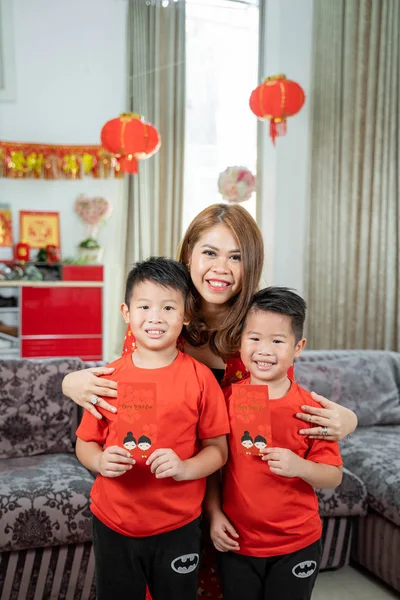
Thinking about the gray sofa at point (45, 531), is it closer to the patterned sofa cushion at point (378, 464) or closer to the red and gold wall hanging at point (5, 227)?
the patterned sofa cushion at point (378, 464)

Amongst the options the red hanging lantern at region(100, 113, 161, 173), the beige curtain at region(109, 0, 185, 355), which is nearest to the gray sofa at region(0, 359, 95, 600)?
the red hanging lantern at region(100, 113, 161, 173)

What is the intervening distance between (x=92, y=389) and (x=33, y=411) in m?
1.22

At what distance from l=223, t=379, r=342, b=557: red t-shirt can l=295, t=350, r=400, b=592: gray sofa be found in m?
1.03

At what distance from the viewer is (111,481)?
3.97 feet

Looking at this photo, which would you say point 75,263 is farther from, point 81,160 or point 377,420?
point 377,420

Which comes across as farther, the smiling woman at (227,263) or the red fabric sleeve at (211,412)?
the smiling woman at (227,263)

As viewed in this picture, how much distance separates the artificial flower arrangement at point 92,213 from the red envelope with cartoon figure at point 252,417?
4857 mm

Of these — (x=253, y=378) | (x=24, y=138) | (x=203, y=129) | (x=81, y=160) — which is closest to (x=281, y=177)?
(x=203, y=129)

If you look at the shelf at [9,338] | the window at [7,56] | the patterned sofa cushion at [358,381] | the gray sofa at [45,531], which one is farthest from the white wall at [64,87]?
the gray sofa at [45,531]

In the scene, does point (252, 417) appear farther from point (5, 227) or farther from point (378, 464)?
point (5, 227)

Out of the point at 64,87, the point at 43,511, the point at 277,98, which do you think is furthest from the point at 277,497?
the point at 64,87

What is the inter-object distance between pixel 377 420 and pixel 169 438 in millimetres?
1904

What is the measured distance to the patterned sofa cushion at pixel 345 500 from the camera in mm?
2189

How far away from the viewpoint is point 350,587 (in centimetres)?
217
